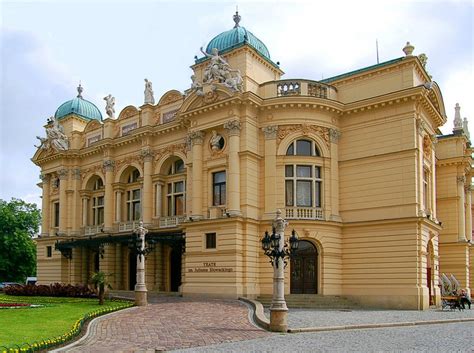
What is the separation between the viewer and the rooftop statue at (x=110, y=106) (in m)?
45.1

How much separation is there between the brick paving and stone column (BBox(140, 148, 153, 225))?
1297 cm

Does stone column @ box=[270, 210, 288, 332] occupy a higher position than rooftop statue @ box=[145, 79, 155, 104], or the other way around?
rooftop statue @ box=[145, 79, 155, 104]

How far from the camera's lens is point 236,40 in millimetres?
37938

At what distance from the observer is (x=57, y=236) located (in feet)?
153

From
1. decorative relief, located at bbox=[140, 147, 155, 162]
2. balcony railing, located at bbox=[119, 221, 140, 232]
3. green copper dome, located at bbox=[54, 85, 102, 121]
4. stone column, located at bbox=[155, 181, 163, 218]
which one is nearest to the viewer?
stone column, located at bbox=[155, 181, 163, 218]

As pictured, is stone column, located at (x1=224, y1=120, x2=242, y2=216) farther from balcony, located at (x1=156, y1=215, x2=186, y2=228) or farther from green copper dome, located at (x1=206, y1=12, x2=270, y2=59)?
green copper dome, located at (x1=206, y1=12, x2=270, y2=59)

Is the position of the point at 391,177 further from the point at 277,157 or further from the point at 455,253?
the point at 455,253

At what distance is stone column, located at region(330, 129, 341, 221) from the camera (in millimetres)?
33500

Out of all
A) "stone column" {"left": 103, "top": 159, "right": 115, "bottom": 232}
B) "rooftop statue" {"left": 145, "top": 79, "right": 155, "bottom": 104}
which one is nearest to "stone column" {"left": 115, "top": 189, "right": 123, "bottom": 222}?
"stone column" {"left": 103, "top": 159, "right": 115, "bottom": 232}

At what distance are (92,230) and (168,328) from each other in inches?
1047

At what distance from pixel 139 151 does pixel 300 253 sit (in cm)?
1567

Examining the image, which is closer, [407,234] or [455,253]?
[407,234]

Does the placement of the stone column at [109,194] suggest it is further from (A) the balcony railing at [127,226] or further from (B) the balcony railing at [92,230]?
(B) the balcony railing at [92,230]

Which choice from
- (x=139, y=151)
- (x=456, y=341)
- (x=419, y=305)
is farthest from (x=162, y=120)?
(x=456, y=341)
